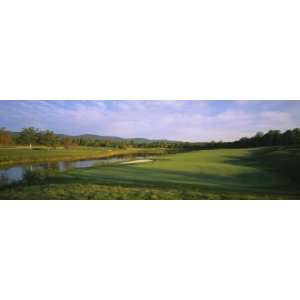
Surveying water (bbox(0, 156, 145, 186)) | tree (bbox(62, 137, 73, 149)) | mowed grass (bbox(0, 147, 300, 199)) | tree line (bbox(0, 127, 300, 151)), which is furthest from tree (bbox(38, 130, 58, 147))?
mowed grass (bbox(0, 147, 300, 199))

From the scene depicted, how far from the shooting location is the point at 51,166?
3377mm

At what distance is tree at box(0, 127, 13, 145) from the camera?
325cm

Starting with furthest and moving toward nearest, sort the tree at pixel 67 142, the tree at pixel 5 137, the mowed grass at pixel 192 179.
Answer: the tree at pixel 67 142
the tree at pixel 5 137
the mowed grass at pixel 192 179

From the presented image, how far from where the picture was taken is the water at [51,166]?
3.27 metres

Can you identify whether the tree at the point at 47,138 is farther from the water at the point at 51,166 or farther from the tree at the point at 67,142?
the water at the point at 51,166

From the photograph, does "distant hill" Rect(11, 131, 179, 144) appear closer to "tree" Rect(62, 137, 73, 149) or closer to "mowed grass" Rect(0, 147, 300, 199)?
"tree" Rect(62, 137, 73, 149)

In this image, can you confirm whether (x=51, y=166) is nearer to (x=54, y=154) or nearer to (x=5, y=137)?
(x=54, y=154)

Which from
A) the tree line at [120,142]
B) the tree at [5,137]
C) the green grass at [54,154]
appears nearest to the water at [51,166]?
the green grass at [54,154]

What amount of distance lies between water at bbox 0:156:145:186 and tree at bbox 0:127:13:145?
36 centimetres

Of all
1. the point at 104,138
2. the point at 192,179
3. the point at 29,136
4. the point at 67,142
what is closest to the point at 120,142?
the point at 104,138

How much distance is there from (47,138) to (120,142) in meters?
1.02
